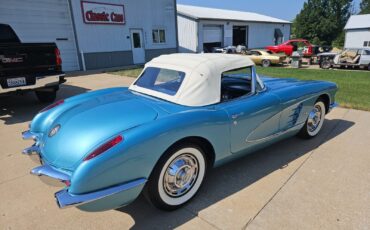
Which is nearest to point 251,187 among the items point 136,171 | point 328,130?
point 136,171

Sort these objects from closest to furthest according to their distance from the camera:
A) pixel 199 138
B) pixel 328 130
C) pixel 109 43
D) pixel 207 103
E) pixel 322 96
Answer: pixel 199 138, pixel 207 103, pixel 322 96, pixel 328 130, pixel 109 43

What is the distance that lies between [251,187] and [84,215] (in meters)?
1.82

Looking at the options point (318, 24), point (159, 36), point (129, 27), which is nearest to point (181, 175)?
point (129, 27)

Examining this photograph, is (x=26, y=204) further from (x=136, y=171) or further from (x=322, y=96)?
(x=322, y=96)

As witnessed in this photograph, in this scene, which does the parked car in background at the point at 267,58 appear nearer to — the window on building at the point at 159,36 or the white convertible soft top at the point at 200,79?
the window on building at the point at 159,36

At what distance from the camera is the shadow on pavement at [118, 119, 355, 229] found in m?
2.49

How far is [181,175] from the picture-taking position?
2580mm

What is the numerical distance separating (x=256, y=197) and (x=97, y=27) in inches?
575

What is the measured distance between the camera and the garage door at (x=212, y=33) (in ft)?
87.0

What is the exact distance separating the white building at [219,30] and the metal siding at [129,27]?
19.8 feet

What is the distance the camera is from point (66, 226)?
2.40m

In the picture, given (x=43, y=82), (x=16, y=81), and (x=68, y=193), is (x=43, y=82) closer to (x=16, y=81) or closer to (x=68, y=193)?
(x=16, y=81)

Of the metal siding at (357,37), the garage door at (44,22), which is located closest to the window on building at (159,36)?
the garage door at (44,22)

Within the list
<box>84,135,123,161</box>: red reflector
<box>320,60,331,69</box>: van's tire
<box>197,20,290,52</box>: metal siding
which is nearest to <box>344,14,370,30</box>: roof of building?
<box>197,20,290,52</box>: metal siding
